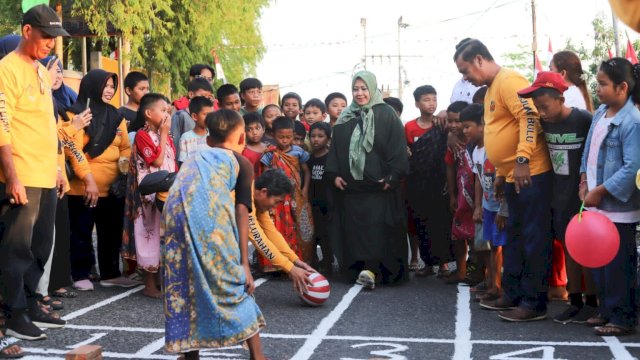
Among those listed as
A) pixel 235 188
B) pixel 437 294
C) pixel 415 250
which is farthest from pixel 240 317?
pixel 415 250

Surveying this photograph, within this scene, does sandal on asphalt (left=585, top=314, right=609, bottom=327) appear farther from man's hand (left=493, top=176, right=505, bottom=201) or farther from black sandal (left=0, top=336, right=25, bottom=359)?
black sandal (left=0, top=336, right=25, bottom=359)

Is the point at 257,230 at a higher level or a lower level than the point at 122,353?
higher

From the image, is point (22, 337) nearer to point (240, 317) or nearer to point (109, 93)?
point (240, 317)

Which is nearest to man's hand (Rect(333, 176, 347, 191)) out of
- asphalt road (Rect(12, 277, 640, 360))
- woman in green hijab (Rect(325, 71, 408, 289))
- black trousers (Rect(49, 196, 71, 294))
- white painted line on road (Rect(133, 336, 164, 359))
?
woman in green hijab (Rect(325, 71, 408, 289))

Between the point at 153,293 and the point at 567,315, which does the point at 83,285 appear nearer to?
the point at 153,293

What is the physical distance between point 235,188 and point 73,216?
11.7ft

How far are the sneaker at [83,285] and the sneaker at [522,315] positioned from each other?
3.79m

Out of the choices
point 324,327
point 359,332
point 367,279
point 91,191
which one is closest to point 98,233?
point 91,191

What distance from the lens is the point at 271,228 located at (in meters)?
7.33

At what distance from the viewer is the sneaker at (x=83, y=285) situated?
A: 27.2 feet

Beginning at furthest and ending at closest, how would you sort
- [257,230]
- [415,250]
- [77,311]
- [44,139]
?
[415,250] → [77,311] → [257,230] → [44,139]

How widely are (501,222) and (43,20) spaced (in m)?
3.97

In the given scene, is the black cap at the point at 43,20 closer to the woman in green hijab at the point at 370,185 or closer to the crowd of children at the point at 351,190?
the crowd of children at the point at 351,190

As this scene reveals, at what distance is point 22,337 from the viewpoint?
6164mm
